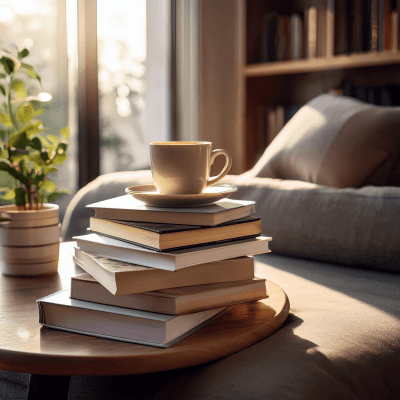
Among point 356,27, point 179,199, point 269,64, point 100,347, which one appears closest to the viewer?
point 100,347

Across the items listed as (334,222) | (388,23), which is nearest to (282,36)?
(388,23)

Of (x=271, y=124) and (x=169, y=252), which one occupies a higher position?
(x=271, y=124)

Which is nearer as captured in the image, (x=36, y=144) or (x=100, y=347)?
(x=100, y=347)

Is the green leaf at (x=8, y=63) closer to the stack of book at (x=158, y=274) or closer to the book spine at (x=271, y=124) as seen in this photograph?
the stack of book at (x=158, y=274)

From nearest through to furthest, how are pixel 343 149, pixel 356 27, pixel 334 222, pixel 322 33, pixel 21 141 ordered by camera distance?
pixel 21 141 < pixel 334 222 < pixel 343 149 < pixel 356 27 < pixel 322 33

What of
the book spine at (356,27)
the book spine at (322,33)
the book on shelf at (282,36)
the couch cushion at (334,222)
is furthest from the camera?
the book on shelf at (282,36)

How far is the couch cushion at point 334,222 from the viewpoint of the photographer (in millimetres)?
1152

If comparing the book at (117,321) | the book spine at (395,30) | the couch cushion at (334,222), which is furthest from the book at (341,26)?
the book at (117,321)

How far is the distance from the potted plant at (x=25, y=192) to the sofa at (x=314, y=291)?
21 cm

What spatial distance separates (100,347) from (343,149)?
99 centimetres

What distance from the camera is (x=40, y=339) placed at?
0.62 meters

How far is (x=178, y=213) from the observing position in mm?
678

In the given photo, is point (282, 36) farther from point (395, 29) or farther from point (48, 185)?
point (48, 185)

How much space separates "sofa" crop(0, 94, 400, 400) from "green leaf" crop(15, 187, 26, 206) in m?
0.31
